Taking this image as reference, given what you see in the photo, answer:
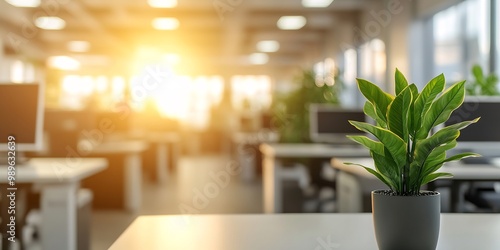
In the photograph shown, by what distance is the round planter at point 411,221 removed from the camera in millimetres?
1213

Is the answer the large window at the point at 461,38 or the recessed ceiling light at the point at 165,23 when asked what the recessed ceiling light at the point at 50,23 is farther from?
the large window at the point at 461,38

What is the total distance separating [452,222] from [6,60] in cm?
1226

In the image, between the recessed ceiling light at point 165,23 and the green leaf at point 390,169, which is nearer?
the green leaf at point 390,169

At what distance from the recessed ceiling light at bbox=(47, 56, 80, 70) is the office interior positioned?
8 centimetres

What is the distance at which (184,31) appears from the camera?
44.0 feet

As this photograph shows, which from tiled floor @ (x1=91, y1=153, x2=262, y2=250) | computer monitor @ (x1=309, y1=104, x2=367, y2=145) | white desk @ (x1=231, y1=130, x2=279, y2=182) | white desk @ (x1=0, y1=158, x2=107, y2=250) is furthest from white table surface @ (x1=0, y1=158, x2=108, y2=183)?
white desk @ (x1=231, y1=130, x2=279, y2=182)

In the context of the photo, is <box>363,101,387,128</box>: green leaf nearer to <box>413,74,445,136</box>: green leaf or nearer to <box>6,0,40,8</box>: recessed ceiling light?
<box>413,74,445,136</box>: green leaf

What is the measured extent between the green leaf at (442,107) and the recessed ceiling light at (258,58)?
645 inches

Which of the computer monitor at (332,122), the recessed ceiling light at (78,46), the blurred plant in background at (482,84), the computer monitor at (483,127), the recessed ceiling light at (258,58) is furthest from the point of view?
the recessed ceiling light at (258,58)

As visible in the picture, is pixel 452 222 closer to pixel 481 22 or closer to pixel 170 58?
pixel 481 22

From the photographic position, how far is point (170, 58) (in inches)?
708

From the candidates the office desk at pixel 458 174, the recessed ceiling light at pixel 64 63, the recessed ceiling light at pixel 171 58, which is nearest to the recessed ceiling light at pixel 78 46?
the recessed ceiling light at pixel 64 63

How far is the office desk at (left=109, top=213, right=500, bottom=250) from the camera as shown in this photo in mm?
1391

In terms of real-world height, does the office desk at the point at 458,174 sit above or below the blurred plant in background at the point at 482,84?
below
